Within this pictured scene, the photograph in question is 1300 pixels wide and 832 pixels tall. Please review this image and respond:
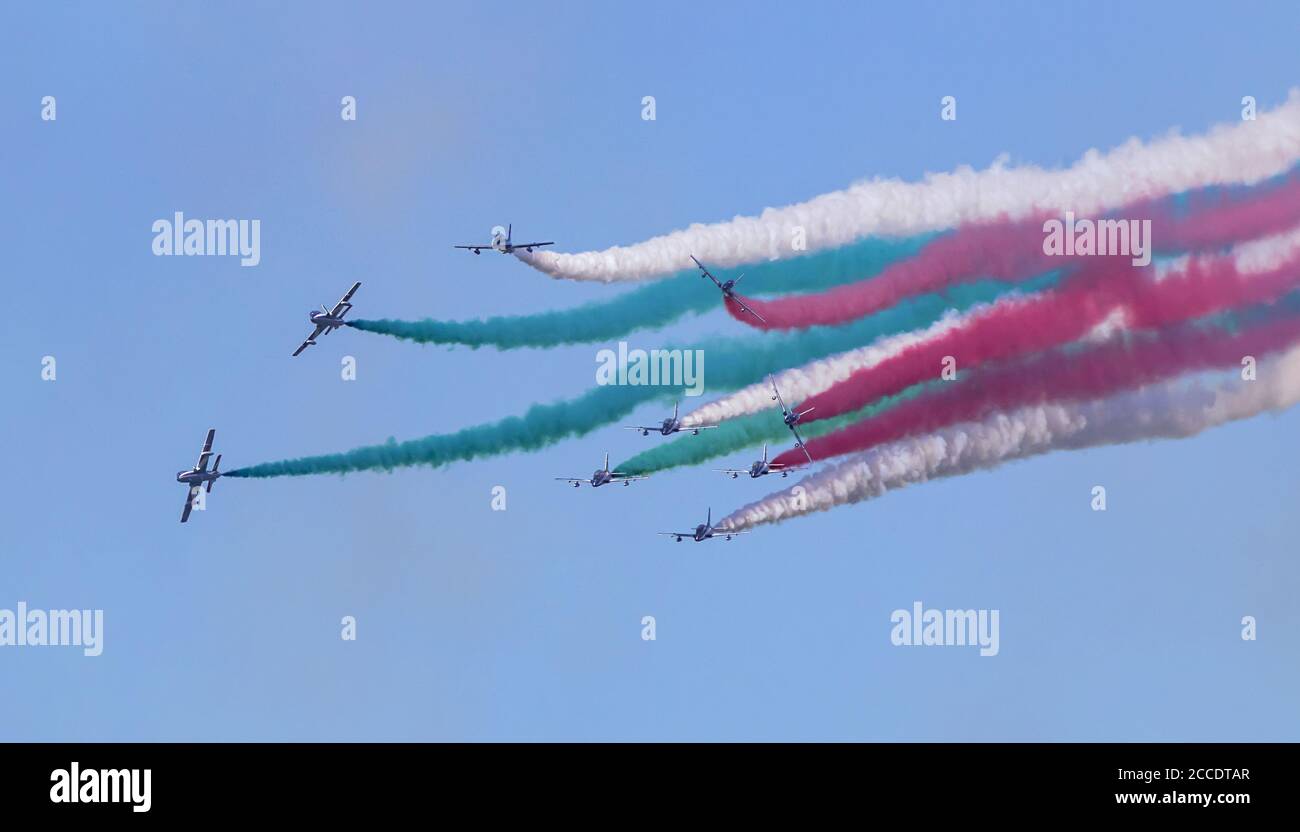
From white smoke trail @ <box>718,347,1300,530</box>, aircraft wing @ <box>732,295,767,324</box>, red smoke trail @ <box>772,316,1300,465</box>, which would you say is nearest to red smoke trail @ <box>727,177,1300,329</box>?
aircraft wing @ <box>732,295,767,324</box>

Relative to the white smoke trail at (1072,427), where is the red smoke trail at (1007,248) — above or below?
above

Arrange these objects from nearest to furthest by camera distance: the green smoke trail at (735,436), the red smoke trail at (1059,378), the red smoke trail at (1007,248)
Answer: the red smoke trail at (1007,248) < the red smoke trail at (1059,378) < the green smoke trail at (735,436)

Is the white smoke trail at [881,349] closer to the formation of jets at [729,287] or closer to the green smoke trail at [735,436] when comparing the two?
the green smoke trail at [735,436]

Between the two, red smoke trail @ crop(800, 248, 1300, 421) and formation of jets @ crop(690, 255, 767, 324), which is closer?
red smoke trail @ crop(800, 248, 1300, 421)

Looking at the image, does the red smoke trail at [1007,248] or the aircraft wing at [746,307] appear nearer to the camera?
the red smoke trail at [1007,248]

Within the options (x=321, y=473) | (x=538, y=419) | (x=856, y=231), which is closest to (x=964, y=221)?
(x=856, y=231)

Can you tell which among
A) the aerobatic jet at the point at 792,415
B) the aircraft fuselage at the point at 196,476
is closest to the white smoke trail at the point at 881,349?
the aerobatic jet at the point at 792,415

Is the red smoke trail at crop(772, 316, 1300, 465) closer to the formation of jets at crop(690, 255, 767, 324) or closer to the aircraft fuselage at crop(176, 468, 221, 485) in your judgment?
the formation of jets at crop(690, 255, 767, 324)
